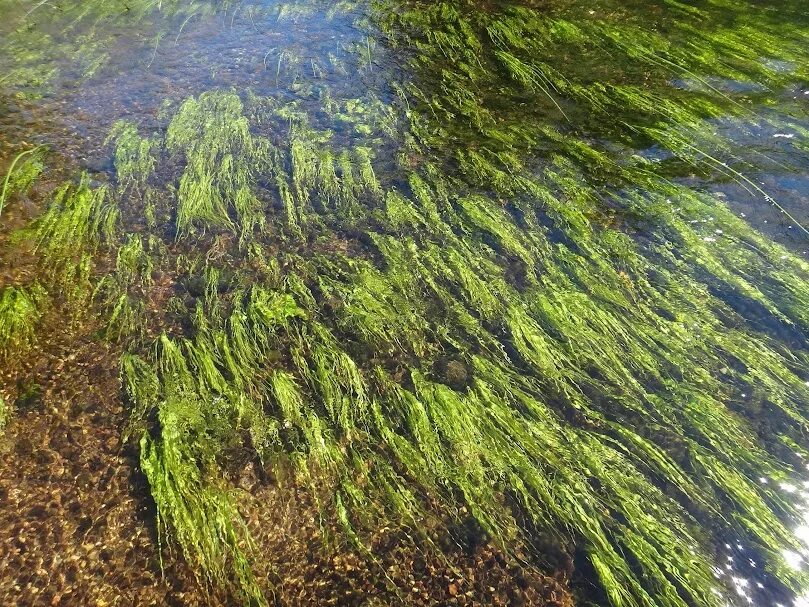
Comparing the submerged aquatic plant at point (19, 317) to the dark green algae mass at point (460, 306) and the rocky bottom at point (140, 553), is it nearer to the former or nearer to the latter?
the dark green algae mass at point (460, 306)

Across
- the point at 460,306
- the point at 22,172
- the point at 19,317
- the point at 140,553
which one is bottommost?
the point at 140,553

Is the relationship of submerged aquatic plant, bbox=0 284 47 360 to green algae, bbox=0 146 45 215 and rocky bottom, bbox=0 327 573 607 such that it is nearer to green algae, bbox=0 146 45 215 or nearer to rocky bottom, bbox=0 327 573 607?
rocky bottom, bbox=0 327 573 607

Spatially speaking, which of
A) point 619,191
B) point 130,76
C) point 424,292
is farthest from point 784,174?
point 130,76

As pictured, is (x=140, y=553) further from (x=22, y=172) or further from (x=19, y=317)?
(x=22, y=172)

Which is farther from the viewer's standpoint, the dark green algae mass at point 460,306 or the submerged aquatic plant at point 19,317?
the submerged aquatic plant at point 19,317

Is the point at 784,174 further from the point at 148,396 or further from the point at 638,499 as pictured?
the point at 148,396

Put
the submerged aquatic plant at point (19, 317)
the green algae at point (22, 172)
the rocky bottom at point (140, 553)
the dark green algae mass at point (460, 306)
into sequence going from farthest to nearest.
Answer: the green algae at point (22, 172)
the submerged aquatic plant at point (19, 317)
the dark green algae mass at point (460, 306)
the rocky bottom at point (140, 553)

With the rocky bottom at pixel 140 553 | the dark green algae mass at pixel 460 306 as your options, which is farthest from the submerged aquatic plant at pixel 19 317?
the rocky bottom at pixel 140 553

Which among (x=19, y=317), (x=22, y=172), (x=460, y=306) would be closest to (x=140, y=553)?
(x=19, y=317)
